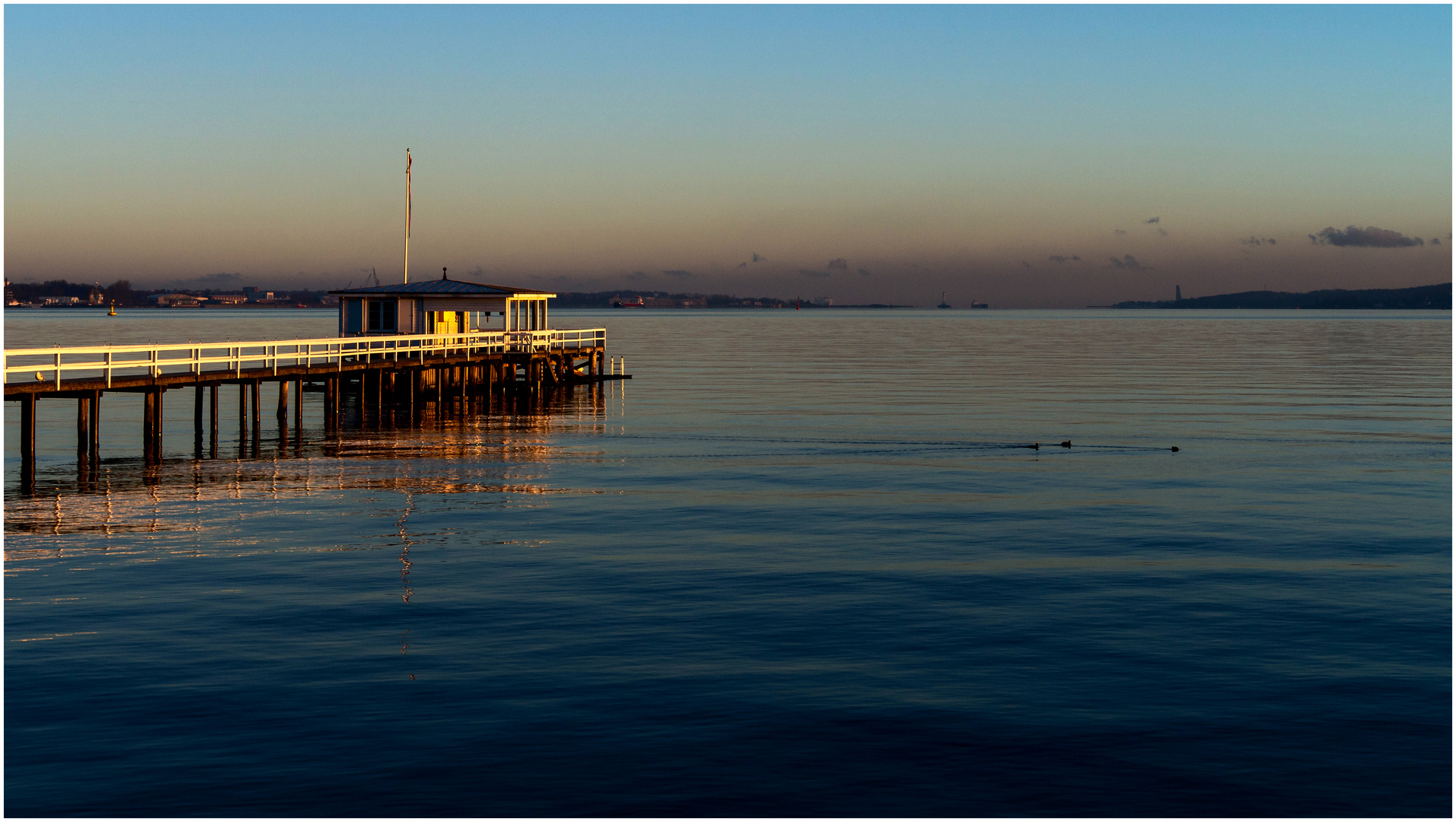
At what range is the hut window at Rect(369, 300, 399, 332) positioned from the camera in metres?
54.0

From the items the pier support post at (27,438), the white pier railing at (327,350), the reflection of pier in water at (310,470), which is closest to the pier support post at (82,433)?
the reflection of pier in water at (310,470)

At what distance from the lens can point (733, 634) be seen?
47.3 feet

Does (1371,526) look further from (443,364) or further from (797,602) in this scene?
(443,364)

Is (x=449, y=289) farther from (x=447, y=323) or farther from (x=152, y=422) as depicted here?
(x=152, y=422)

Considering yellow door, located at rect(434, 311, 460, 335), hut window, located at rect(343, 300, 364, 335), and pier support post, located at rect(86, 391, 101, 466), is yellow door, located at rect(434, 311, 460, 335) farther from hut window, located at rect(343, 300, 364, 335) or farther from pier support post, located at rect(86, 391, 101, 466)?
pier support post, located at rect(86, 391, 101, 466)

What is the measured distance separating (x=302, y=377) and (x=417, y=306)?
16.0 meters

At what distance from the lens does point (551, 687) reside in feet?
40.5

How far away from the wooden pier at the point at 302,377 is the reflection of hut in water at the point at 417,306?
3.77 feet

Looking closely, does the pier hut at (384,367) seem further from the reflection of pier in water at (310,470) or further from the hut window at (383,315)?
the reflection of pier in water at (310,470)

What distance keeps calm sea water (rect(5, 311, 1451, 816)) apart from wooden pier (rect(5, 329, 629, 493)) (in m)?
1.44

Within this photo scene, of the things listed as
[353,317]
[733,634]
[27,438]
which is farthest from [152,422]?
[733,634]

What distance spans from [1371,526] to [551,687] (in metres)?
14.7

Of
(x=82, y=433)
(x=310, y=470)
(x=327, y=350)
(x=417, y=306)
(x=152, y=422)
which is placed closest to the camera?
(x=310, y=470)

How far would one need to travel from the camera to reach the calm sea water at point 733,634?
403 inches
